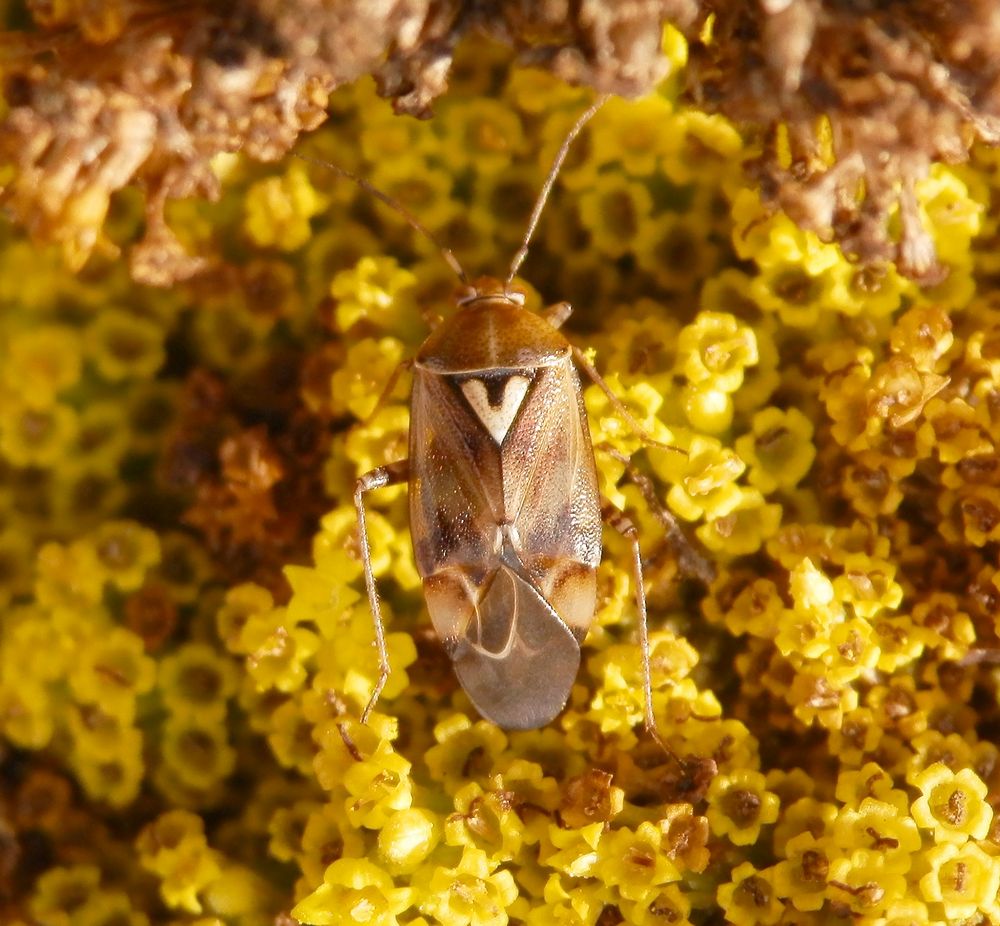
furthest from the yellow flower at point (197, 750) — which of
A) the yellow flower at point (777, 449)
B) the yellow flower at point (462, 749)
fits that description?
the yellow flower at point (777, 449)

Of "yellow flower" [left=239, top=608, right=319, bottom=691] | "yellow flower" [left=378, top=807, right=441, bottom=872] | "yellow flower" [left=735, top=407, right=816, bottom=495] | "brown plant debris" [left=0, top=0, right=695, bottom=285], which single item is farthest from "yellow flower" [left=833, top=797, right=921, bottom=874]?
"brown plant debris" [left=0, top=0, right=695, bottom=285]

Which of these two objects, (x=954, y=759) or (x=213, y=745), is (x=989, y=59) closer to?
(x=954, y=759)

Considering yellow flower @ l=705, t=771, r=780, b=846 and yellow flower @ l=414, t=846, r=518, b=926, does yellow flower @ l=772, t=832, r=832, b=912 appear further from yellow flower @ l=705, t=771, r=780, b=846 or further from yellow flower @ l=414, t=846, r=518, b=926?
yellow flower @ l=414, t=846, r=518, b=926

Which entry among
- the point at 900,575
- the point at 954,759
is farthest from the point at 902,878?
the point at 900,575

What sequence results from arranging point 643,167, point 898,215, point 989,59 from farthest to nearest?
1. point 643,167
2. point 898,215
3. point 989,59

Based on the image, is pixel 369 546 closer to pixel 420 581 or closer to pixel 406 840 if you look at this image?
pixel 420 581
